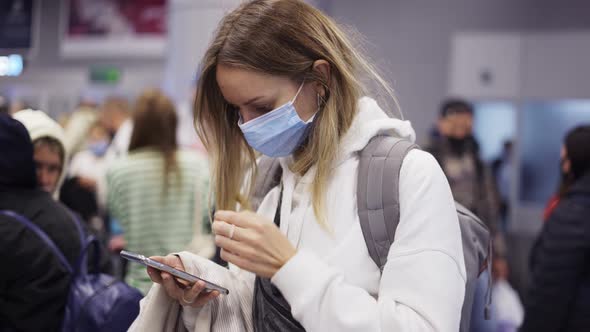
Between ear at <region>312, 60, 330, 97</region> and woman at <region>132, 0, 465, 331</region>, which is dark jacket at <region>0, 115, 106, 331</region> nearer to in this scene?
woman at <region>132, 0, 465, 331</region>

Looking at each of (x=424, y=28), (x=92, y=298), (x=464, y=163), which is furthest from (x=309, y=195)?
(x=424, y=28)

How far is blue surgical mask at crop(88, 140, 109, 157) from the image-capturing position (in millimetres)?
6703

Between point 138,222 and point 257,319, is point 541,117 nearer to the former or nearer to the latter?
point 138,222

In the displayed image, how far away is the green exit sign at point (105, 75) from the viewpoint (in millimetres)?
14062

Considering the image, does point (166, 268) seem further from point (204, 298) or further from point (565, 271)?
point (565, 271)

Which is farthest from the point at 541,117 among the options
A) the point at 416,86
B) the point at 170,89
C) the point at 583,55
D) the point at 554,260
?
the point at 554,260

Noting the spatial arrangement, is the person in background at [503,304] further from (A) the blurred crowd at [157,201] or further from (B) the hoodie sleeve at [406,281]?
(B) the hoodie sleeve at [406,281]

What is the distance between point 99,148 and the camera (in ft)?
22.3

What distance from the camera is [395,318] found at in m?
1.63

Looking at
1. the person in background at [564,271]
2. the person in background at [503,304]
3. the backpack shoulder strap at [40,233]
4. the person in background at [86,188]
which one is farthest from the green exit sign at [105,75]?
the backpack shoulder strap at [40,233]

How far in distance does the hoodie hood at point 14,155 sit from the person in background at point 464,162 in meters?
3.29

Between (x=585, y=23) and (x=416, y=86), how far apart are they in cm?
233

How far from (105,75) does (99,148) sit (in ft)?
25.3

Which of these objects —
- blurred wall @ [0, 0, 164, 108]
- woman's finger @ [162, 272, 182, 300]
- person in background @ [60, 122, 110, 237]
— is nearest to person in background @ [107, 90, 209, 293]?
person in background @ [60, 122, 110, 237]
